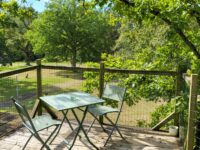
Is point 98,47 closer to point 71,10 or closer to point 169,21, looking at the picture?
point 71,10

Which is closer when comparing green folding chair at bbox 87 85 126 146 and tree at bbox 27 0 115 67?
green folding chair at bbox 87 85 126 146

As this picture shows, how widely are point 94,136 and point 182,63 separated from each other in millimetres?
2004

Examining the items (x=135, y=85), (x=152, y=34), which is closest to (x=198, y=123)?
(x=135, y=85)

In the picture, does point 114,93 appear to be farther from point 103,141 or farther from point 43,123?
point 43,123

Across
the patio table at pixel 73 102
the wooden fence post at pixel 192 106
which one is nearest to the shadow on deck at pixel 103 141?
the patio table at pixel 73 102

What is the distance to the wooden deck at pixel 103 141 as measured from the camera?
150 inches

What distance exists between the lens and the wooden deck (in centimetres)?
380

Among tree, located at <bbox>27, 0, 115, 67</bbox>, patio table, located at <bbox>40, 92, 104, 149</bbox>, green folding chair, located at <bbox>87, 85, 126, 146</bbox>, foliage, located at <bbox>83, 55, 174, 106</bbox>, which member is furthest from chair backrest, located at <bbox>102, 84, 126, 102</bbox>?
tree, located at <bbox>27, 0, 115, 67</bbox>

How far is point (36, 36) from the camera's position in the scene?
26.0m

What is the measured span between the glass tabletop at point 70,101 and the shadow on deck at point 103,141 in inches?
27.8

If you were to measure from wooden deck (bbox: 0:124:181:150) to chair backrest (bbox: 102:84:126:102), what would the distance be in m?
0.67

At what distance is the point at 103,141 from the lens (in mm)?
4031

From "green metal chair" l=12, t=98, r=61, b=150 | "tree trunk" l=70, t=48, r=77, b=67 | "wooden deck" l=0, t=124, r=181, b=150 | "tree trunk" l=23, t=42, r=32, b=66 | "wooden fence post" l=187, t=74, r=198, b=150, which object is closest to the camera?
"wooden fence post" l=187, t=74, r=198, b=150

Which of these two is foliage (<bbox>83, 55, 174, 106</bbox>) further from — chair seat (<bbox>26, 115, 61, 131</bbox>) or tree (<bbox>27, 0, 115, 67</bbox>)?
tree (<bbox>27, 0, 115, 67</bbox>)
